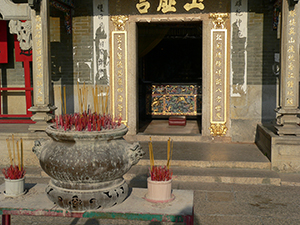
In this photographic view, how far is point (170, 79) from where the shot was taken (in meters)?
15.7

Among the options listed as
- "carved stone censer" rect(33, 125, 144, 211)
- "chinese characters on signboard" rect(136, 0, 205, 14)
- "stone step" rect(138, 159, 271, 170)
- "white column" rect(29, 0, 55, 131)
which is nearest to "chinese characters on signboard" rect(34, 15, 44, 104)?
"white column" rect(29, 0, 55, 131)

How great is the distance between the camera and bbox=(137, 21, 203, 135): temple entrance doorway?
1060cm

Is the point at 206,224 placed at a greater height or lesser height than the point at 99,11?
lesser

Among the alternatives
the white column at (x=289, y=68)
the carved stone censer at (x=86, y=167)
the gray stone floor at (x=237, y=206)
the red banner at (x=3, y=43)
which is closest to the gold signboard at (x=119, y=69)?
the gray stone floor at (x=237, y=206)

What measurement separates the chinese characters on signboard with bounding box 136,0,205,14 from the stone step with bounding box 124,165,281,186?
359 cm

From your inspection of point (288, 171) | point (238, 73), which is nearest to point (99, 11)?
point (238, 73)

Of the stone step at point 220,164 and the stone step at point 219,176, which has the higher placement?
the stone step at point 220,164

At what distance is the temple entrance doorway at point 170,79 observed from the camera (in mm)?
10602

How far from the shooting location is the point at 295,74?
6.52m

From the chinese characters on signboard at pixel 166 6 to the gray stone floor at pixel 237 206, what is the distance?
13.0 ft

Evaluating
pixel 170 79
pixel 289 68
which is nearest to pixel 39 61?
pixel 289 68

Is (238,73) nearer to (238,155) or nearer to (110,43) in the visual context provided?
(238,155)

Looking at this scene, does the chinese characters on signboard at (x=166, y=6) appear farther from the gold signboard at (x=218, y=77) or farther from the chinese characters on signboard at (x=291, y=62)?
the chinese characters on signboard at (x=291, y=62)

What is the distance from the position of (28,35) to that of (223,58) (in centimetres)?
425
